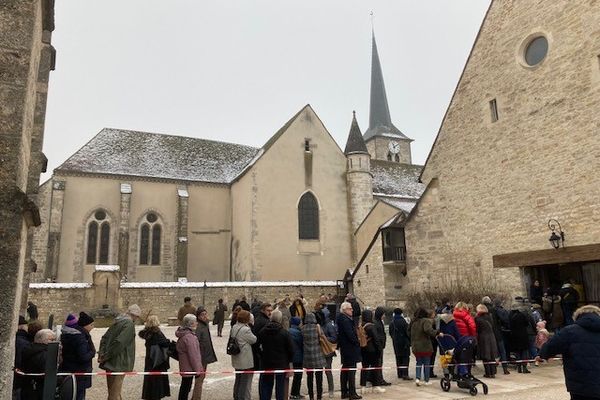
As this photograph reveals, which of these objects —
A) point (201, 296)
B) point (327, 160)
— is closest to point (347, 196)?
point (327, 160)

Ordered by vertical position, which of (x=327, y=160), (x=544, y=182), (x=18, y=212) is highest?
(x=327, y=160)

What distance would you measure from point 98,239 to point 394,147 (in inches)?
1325

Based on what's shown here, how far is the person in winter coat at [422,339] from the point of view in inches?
330

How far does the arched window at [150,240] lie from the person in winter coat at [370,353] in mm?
23152

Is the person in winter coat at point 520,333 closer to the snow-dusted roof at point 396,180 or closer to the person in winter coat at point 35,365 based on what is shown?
the person in winter coat at point 35,365

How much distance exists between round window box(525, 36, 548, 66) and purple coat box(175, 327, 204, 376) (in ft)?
41.5

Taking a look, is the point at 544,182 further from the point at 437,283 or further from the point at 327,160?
the point at 327,160

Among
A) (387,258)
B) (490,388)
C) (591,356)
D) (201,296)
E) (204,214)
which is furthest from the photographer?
(204,214)

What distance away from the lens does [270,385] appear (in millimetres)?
6832

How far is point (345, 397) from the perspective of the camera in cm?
748

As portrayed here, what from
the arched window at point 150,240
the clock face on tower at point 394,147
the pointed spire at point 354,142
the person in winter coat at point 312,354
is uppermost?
the clock face on tower at point 394,147

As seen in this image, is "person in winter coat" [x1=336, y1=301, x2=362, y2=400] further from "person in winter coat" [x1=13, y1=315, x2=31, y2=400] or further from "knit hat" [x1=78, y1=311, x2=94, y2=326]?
Answer: "person in winter coat" [x1=13, y1=315, x2=31, y2=400]

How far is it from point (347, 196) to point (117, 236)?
14.0 metres

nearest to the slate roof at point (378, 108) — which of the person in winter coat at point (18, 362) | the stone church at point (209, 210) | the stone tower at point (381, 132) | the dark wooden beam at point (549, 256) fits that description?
the stone tower at point (381, 132)
